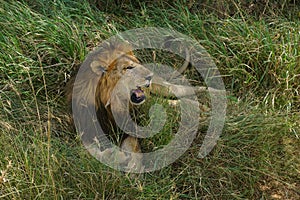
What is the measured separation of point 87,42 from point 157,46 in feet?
1.96

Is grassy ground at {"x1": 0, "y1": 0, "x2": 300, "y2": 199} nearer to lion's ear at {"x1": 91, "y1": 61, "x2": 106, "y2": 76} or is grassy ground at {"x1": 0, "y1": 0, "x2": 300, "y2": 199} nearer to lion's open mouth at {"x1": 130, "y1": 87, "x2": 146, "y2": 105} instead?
lion's ear at {"x1": 91, "y1": 61, "x2": 106, "y2": 76}

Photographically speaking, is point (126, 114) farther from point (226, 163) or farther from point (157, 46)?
point (157, 46)

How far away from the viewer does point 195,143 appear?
3746 millimetres

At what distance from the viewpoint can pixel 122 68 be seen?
12.0ft

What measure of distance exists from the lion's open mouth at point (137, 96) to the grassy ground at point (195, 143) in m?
0.46

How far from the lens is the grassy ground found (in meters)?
3.29

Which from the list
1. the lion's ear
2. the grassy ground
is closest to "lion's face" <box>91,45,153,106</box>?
the lion's ear

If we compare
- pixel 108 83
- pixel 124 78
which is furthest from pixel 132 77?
pixel 108 83

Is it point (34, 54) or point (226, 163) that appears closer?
point (226, 163)

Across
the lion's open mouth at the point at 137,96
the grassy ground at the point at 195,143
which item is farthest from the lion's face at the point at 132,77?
the grassy ground at the point at 195,143

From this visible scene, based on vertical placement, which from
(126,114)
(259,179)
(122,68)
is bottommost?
(259,179)

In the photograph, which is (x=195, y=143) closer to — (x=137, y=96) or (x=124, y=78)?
(x=137, y=96)

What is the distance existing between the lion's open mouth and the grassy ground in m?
0.46

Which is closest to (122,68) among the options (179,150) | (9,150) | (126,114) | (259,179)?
(126,114)
